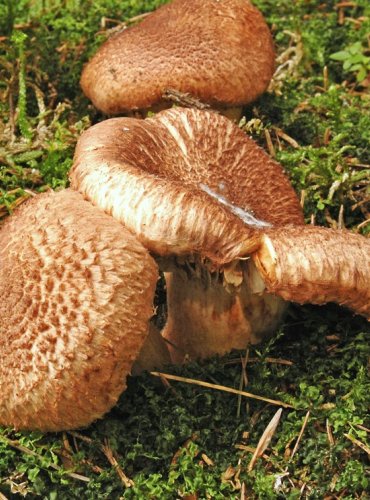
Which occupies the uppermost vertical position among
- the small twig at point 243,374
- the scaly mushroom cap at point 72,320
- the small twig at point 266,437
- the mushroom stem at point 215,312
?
the scaly mushroom cap at point 72,320

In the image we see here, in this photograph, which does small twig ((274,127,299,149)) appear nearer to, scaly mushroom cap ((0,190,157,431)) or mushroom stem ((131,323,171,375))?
mushroom stem ((131,323,171,375))

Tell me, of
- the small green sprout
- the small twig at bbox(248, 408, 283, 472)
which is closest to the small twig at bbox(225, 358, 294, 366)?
the small twig at bbox(248, 408, 283, 472)

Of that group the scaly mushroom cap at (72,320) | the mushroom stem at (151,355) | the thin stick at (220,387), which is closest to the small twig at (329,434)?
the thin stick at (220,387)

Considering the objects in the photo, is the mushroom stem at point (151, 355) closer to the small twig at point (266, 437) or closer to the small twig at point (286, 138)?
the small twig at point (266, 437)

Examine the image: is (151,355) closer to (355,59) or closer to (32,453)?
(32,453)

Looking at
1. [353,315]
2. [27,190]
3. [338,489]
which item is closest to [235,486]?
[338,489]

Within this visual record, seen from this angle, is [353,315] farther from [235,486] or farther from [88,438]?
[88,438]
